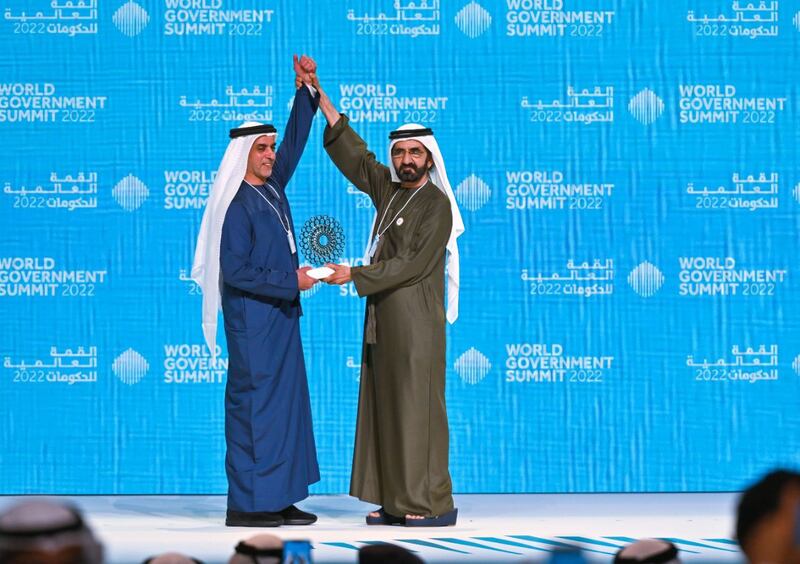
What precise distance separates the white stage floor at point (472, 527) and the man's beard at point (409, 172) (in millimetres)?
1408

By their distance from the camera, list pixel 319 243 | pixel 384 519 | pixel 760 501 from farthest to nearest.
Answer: pixel 319 243
pixel 384 519
pixel 760 501

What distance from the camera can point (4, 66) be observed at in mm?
6016

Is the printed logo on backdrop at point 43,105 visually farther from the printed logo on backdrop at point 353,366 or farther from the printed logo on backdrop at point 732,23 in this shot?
the printed logo on backdrop at point 732,23

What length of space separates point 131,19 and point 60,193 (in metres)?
0.91

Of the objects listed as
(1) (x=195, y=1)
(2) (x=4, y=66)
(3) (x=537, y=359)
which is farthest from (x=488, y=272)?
(2) (x=4, y=66)

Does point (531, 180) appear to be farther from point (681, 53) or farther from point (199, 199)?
point (199, 199)

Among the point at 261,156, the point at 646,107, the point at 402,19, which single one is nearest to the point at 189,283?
the point at 261,156

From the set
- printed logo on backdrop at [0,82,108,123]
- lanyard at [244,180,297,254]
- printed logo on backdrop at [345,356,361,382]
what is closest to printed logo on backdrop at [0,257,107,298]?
printed logo on backdrop at [0,82,108,123]

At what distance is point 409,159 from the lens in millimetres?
5039

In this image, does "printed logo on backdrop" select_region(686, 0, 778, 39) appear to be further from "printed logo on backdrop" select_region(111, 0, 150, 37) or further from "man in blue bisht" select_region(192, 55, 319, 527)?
"printed logo on backdrop" select_region(111, 0, 150, 37)

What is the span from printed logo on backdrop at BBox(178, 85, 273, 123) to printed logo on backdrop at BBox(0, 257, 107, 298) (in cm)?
96

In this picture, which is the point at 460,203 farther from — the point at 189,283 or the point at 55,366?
the point at 55,366

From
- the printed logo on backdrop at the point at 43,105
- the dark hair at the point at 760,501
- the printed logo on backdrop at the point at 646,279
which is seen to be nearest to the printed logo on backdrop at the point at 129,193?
the printed logo on backdrop at the point at 43,105

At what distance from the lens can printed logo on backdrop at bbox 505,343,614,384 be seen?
237 inches
